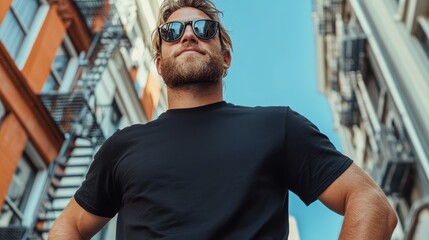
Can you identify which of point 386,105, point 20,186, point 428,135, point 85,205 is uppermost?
point 85,205

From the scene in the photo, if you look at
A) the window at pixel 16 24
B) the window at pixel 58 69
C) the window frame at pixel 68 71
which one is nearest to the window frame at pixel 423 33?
the window frame at pixel 68 71

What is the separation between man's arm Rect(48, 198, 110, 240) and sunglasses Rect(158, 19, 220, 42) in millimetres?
1143

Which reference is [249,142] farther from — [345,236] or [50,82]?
[50,82]

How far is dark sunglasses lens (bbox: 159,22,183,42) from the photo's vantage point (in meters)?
2.99

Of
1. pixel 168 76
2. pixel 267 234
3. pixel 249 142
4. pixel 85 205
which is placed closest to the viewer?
pixel 267 234

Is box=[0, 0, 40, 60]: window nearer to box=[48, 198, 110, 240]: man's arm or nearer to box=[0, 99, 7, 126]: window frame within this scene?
box=[0, 99, 7, 126]: window frame

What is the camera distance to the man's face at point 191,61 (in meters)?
2.82

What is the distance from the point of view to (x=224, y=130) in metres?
2.54

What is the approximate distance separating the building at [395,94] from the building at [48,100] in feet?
33.5

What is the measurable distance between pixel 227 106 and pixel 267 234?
897 mm

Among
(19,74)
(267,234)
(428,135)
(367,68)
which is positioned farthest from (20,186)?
(367,68)

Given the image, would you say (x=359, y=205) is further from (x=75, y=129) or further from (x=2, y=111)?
(x=75, y=129)

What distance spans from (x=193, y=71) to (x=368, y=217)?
4.27 ft

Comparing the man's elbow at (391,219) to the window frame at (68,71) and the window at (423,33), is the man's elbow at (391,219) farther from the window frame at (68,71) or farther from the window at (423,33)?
the window at (423,33)
